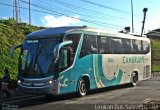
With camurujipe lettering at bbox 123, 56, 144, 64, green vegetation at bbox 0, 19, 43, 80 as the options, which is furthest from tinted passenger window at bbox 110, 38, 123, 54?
green vegetation at bbox 0, 19, 43, 80

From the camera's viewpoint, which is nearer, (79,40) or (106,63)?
(79,40)

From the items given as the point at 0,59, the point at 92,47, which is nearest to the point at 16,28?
the point at 0,59

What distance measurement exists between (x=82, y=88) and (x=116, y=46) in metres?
4.44

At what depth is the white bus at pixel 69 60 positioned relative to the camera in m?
17.0

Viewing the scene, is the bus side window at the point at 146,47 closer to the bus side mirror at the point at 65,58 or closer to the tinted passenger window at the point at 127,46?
the tinted passenger window at the point at 127,46

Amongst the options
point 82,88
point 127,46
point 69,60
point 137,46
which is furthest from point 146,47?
point 69,60

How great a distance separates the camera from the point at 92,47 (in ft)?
65.2

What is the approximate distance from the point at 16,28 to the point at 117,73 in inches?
500

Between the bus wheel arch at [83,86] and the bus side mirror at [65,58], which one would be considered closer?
the bus side mirror at [65,58]

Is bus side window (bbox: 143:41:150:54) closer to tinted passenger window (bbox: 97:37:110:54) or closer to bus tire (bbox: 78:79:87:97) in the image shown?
tinted passenger window (bbox: 97:37:110:54)

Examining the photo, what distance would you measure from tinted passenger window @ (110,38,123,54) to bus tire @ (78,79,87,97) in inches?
137

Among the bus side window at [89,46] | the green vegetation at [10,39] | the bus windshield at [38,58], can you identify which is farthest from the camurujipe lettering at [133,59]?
the bus windshield at [38,58]

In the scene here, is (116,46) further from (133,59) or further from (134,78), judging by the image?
(134,78)

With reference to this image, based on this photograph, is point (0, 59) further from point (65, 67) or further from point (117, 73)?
point (65, 67)
